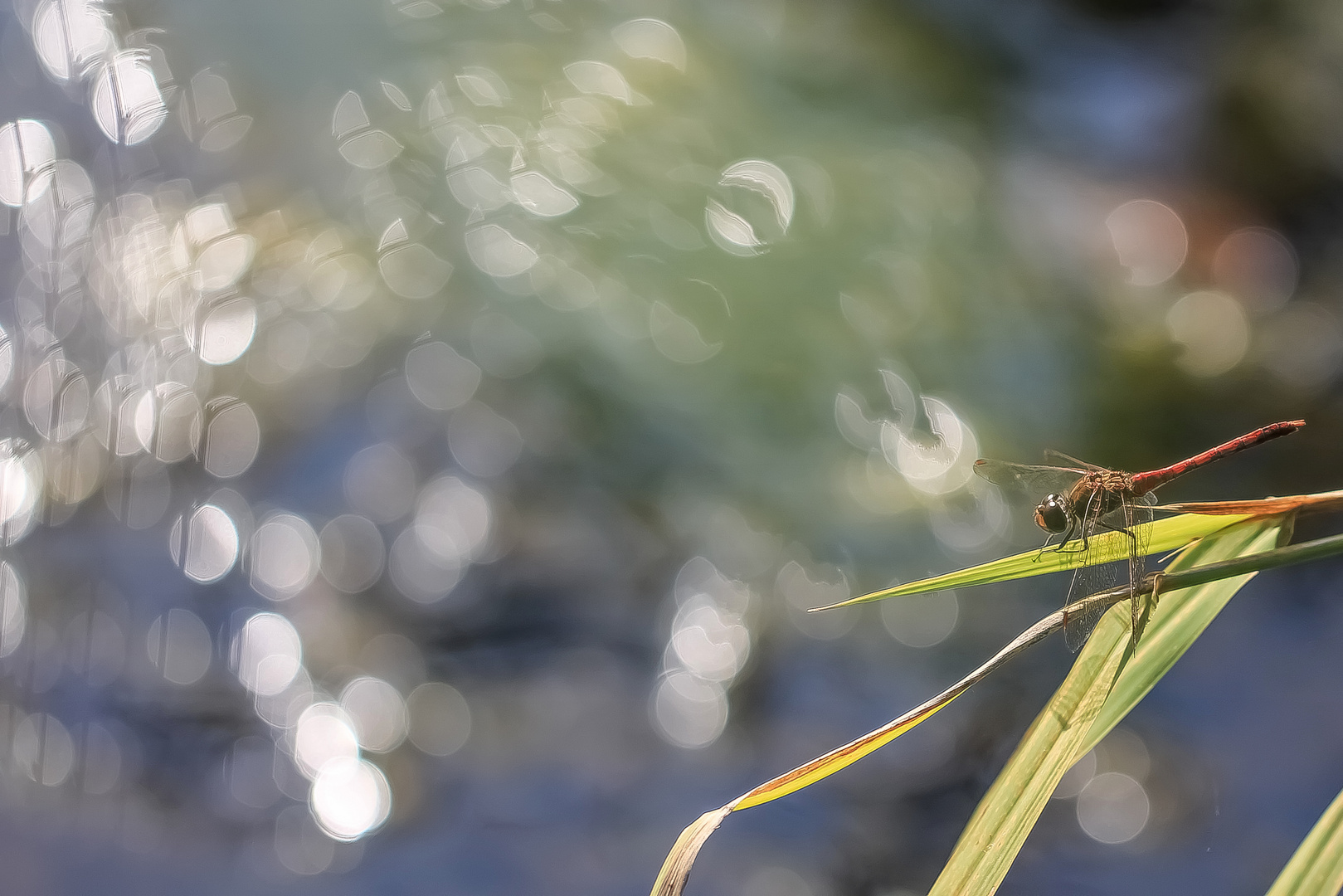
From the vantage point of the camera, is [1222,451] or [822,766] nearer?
[822,766]

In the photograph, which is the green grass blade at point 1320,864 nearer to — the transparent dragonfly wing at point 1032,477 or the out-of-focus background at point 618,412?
the transparent dragonfly wing at point 1032,477

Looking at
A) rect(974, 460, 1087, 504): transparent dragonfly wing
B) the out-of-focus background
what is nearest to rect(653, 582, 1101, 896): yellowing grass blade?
rect(974, 460, 1087, 504): transparent dragonfly wing

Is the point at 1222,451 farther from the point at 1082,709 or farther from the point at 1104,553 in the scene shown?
the point at 1082,709

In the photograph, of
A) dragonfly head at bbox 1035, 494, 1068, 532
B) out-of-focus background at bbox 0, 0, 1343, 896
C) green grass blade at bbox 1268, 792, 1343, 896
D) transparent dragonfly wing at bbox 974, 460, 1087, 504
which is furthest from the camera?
out-of-focus background at bbox 0, 0, 1343, 896

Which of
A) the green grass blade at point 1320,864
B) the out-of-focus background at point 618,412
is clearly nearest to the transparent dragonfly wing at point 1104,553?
the green grass blade at point 1320,864

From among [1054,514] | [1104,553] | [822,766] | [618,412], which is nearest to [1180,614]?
[1104,553]

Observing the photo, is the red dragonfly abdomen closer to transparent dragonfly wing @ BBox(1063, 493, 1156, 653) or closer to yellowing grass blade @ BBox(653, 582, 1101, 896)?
transparent dragonfly wing @ BBox(1063, 493, 1156, 653)
